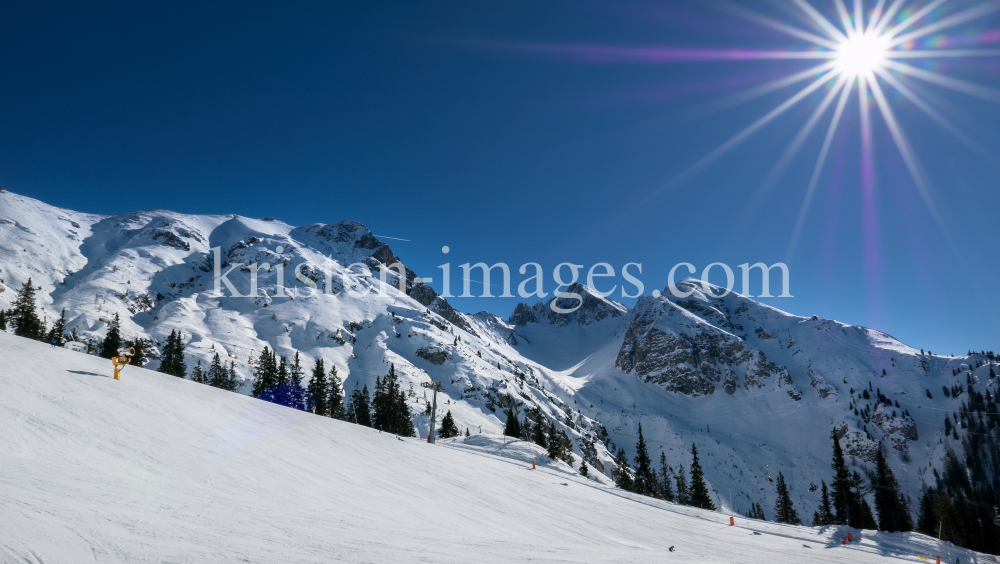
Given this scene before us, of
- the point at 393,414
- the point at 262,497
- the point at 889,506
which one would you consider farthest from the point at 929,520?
the point at 262,497

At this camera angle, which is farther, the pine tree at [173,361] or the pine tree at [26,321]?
the pine tree at [173,361]

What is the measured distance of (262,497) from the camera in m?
10.8

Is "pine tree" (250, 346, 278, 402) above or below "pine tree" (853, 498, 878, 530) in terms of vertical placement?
above

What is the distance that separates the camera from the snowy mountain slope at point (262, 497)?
7.23 metres

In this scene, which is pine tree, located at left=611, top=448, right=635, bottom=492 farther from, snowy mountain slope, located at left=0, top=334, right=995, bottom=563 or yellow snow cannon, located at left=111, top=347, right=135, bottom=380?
yellow snow cannon, located at left=111, top=347, right=135, bottom=380

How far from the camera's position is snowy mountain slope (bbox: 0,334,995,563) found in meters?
7.23

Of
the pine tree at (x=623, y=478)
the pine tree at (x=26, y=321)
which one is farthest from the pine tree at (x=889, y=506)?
the pine tree at (x=26, y=321)

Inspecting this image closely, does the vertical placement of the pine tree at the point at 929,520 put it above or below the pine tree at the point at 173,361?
below

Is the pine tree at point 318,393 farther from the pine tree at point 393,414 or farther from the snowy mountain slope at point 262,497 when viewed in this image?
the snowy mountain slope at point 262,497

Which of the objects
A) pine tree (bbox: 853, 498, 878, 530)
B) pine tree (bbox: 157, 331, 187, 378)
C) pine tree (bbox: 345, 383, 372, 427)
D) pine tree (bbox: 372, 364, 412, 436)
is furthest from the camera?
pine tree (bbox: 157, 331, 187, 378)

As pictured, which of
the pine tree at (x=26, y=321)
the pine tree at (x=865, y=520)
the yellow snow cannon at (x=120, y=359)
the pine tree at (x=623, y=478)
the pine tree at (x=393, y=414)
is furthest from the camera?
the pine tree at (x=623, y=478)

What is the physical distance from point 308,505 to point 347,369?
158 meters

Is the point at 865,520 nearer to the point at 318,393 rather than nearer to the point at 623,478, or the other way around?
the point at 623,478

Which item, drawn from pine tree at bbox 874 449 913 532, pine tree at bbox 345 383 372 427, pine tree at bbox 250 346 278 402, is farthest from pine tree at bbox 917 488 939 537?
pine tree at bbox 250 346 278 402
